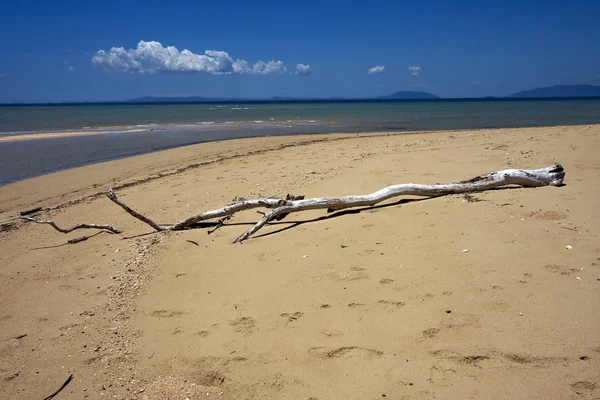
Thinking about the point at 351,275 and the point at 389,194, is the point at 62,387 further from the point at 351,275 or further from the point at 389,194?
the point at 389,194

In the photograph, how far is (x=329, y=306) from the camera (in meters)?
3.42

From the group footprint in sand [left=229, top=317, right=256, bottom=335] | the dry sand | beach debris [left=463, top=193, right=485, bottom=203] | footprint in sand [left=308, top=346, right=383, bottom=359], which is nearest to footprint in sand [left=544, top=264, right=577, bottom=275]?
the dry sand

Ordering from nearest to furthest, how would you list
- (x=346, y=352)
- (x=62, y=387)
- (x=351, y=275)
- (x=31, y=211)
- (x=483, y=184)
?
(x=346, y=352) < (x=62, y=387) < (x=351, y=275) < (x=483, y=184) < (x=31, y=211)

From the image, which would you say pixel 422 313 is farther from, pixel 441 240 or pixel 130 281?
pixel 130 281

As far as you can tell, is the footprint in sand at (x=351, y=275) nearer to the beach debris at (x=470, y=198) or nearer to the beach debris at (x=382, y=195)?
the beach debris at (x=382, y=195)

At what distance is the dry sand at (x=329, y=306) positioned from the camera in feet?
8.77

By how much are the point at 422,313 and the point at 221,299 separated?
1.71 m

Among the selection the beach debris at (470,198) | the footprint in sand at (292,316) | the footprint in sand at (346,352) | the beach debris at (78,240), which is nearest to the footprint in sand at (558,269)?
the footprint in sand at (346,352)

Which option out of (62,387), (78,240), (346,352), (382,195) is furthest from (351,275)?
(78,240)

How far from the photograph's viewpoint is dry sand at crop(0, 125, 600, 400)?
105 inches

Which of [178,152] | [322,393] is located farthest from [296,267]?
[178,152]


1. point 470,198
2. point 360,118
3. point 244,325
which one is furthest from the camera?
point 360,118

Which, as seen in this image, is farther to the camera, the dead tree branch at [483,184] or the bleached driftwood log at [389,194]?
the dead tree branch at [483,184]

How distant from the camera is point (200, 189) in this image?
335 inches
